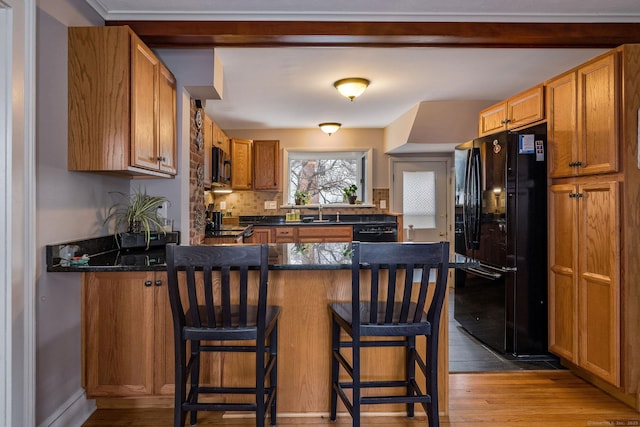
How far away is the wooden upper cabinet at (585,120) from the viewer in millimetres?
2328

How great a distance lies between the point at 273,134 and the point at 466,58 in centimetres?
338

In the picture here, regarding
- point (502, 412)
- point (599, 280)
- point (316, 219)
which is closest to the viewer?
point (502, 412)

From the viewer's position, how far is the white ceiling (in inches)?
93.6

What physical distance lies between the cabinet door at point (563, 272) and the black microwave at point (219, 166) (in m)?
A: 3.15

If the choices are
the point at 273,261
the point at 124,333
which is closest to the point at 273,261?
the point at 273,261

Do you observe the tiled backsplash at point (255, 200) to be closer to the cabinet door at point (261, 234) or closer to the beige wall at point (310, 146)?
the beige wall at point (310, 146)

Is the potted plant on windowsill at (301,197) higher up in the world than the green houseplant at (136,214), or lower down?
higher up

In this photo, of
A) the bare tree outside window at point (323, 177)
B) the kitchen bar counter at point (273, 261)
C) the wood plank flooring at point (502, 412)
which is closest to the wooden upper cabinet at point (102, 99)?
the kitchen bar counter at point (273, 261)

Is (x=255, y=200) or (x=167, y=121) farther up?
(x=167, y=121)

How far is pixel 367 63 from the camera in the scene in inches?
130

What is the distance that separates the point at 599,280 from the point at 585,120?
1.03 metres

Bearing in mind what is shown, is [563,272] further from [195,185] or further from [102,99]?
[102,99]

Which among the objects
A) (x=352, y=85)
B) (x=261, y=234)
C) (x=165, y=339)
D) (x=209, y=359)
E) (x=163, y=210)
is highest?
(x=352, y=85)

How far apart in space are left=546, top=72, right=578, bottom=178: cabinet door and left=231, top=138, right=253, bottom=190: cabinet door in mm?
3891
